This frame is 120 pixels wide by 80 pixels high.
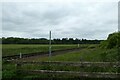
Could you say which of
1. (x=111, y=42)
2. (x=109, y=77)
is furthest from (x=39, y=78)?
(x=111, y=42)

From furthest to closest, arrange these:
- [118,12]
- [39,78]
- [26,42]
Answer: [26,42] < [118,12] < [39,78]

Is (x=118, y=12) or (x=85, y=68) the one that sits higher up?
(x=118, y=12)

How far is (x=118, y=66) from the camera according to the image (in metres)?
9.35

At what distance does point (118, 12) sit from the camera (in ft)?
44.1

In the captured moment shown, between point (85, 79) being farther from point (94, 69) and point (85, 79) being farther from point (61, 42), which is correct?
point (61, 42)

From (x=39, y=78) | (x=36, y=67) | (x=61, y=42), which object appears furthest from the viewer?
(x=61, y=42)

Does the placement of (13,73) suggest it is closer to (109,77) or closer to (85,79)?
(85,79)

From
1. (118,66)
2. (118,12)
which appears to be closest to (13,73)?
(118,66)

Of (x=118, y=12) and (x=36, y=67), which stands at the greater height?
(x=118, y=12)

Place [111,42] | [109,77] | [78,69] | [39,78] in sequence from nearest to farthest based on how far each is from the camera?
[109,77], [39,78], [78,69], [111,42]

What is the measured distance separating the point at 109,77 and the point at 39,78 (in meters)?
2.68

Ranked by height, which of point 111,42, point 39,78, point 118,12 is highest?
point 118,12

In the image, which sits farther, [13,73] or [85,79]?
[13,73]

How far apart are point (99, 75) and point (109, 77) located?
363 millimetres
